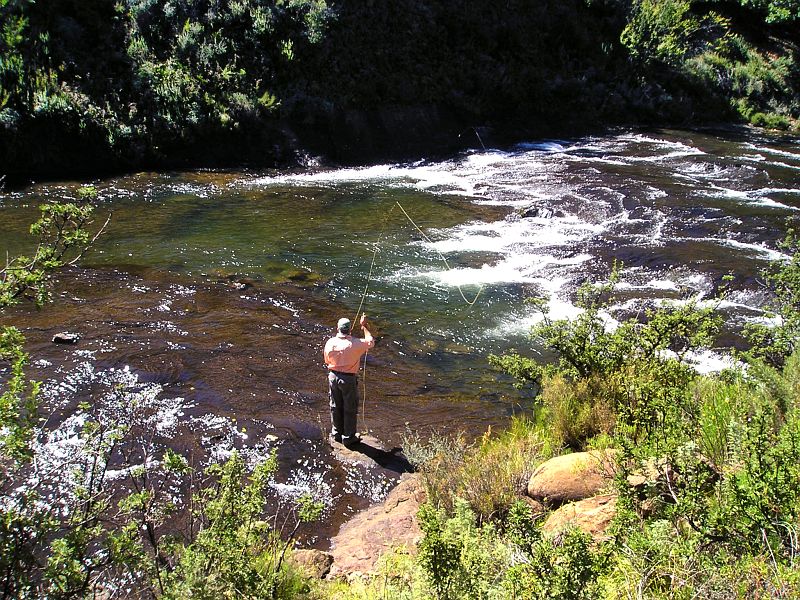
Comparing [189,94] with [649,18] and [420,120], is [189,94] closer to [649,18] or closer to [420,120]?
[420,120]

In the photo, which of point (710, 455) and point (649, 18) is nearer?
point (710, 455)

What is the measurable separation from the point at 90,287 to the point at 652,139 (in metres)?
20.9

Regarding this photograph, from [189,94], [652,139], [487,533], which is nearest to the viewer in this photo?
[487,533]

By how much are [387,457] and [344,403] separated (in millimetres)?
823

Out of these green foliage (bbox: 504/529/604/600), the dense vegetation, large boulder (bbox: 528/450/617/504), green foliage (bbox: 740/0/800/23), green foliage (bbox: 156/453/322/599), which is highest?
green foliage (bbox: 740/0/800/23)

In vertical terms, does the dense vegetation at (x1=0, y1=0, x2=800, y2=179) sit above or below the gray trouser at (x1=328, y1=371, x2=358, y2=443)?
above

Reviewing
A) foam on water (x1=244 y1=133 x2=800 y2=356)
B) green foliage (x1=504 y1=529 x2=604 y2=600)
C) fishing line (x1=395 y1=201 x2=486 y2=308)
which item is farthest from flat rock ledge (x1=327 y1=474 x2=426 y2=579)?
fishing line (x1=395 y1=201 x2=486 y2=308)

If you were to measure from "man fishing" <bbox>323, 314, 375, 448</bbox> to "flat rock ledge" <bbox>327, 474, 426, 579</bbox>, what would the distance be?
1028mm

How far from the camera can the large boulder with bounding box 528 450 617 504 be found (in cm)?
529

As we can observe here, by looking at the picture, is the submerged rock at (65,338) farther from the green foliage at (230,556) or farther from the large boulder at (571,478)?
the large boulder at (571,478)

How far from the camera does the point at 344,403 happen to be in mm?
7344

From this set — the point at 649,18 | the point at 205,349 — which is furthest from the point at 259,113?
the point at 649,18

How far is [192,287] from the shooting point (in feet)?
38.2

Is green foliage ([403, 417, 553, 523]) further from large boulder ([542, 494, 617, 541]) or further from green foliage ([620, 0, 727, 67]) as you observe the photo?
green foliage ([620, 0, 727, 67])
